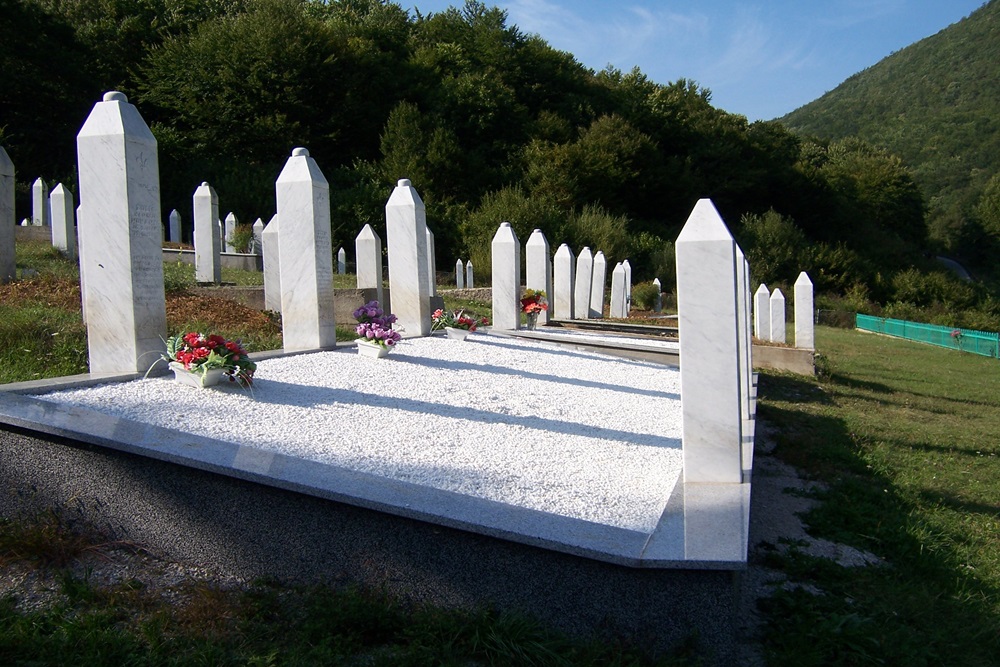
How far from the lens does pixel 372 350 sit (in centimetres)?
768

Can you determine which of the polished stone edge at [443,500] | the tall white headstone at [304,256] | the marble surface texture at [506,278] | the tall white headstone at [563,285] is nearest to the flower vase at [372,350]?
the tall white headstone at [304,256]

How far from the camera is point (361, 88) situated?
37.8 meters

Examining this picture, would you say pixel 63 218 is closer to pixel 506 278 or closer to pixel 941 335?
pixel 506 278

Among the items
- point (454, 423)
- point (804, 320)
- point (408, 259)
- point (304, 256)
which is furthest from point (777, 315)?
point (454, 423)

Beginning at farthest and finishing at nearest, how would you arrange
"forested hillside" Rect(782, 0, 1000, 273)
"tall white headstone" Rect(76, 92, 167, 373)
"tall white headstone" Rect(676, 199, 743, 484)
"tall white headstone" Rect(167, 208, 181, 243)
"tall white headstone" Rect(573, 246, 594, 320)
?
"forested hillside" Rect(782, 0, 1000, 273), "tall white headstone" Rect(167, 208, 181, 243), "tall white headstone" Rect(573, 246, 594, 320), "tall white headstone" Rect(76, 92, 167, 373), "tall white headstone" Rect(676, 199, 743, 484)

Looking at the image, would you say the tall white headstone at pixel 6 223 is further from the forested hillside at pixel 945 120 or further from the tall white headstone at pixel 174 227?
the forested hillside at pixel 945 120

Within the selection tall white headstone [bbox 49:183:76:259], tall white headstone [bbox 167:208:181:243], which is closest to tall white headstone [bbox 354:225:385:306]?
tall white headstone [bbox 49:183:76:259]

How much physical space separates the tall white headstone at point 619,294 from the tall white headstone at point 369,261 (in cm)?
985

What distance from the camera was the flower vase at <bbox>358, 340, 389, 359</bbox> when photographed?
764cm

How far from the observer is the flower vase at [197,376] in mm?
5574

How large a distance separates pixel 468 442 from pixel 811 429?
5.26 meters

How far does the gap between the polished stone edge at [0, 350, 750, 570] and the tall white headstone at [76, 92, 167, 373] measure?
1.35 meters

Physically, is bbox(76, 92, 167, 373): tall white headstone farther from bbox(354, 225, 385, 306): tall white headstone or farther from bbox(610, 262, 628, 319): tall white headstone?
bbox(610, 262, 628, 319): tall white headstone

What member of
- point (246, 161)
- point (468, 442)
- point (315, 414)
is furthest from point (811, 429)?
point (246, 161)
